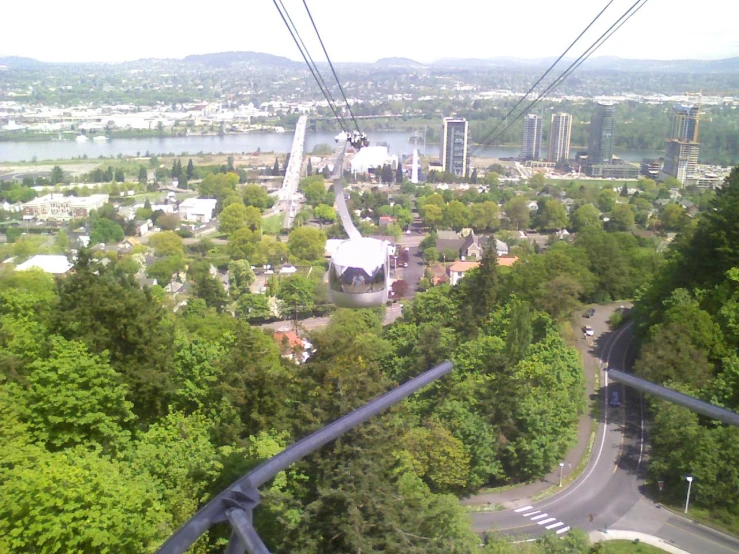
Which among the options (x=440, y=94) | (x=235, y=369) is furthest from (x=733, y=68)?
(x=235, y=369)

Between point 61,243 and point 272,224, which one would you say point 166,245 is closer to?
point 61,243

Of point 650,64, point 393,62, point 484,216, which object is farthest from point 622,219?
point 650,64

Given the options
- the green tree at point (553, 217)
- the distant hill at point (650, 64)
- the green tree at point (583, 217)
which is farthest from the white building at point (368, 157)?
the distant hill at point (650, 64)

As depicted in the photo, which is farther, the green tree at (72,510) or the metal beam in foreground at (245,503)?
the green tree at (72,510)

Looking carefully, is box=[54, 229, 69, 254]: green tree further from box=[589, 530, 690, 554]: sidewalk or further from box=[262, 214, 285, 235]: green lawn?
box=[589, 530, 690, 554]: sidewalk

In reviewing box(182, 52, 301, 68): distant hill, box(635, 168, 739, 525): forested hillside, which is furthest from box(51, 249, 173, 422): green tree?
box(182, 52, 301, 68): distant hill

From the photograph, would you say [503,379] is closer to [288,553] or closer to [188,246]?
[288,553]

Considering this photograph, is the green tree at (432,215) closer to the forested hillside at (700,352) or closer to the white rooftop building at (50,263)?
the white rooftop building at (50,263)

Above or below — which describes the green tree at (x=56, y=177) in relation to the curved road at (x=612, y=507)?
below
